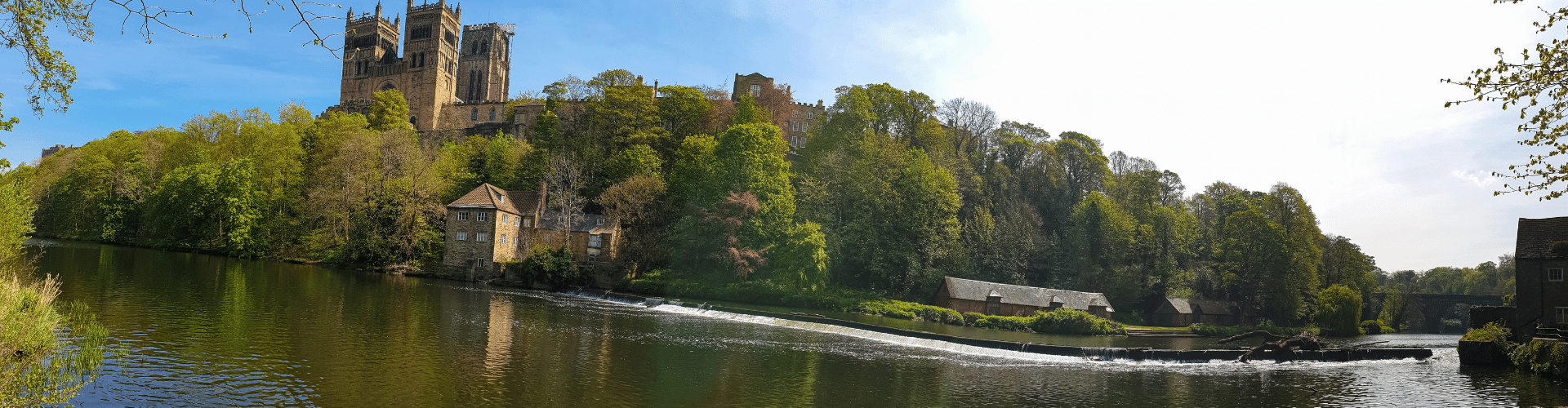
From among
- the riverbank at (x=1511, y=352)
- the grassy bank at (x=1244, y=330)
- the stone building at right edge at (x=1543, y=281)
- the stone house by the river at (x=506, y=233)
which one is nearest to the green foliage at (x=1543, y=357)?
the riverbank at (x=1511, y=352)

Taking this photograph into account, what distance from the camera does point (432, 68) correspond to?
96.7 meters

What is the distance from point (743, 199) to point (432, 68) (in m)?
65.1

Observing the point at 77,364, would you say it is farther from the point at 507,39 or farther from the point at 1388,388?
the point at 507,39

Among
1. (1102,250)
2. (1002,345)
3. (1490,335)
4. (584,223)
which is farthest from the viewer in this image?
(1102,250)

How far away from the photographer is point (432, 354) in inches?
806

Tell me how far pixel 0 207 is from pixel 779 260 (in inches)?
1352

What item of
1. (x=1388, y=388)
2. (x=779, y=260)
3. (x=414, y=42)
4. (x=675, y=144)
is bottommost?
(x=1388, y=388)

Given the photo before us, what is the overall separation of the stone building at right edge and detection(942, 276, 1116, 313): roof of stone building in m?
21.7

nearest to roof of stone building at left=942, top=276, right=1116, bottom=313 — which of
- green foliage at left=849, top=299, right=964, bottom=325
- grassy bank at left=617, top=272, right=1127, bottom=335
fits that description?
grassy bank at left=617, top=272, right=1127, bottom=335

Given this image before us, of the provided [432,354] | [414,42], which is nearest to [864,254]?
[432,354]

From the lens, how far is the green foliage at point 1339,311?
5981cm

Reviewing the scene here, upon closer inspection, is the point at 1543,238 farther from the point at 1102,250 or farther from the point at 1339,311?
the point at 1102,250

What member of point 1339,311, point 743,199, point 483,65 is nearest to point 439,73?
point 483,65

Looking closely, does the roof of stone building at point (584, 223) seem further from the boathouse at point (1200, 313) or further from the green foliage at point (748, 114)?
the boathouse at point (1200, 313)
